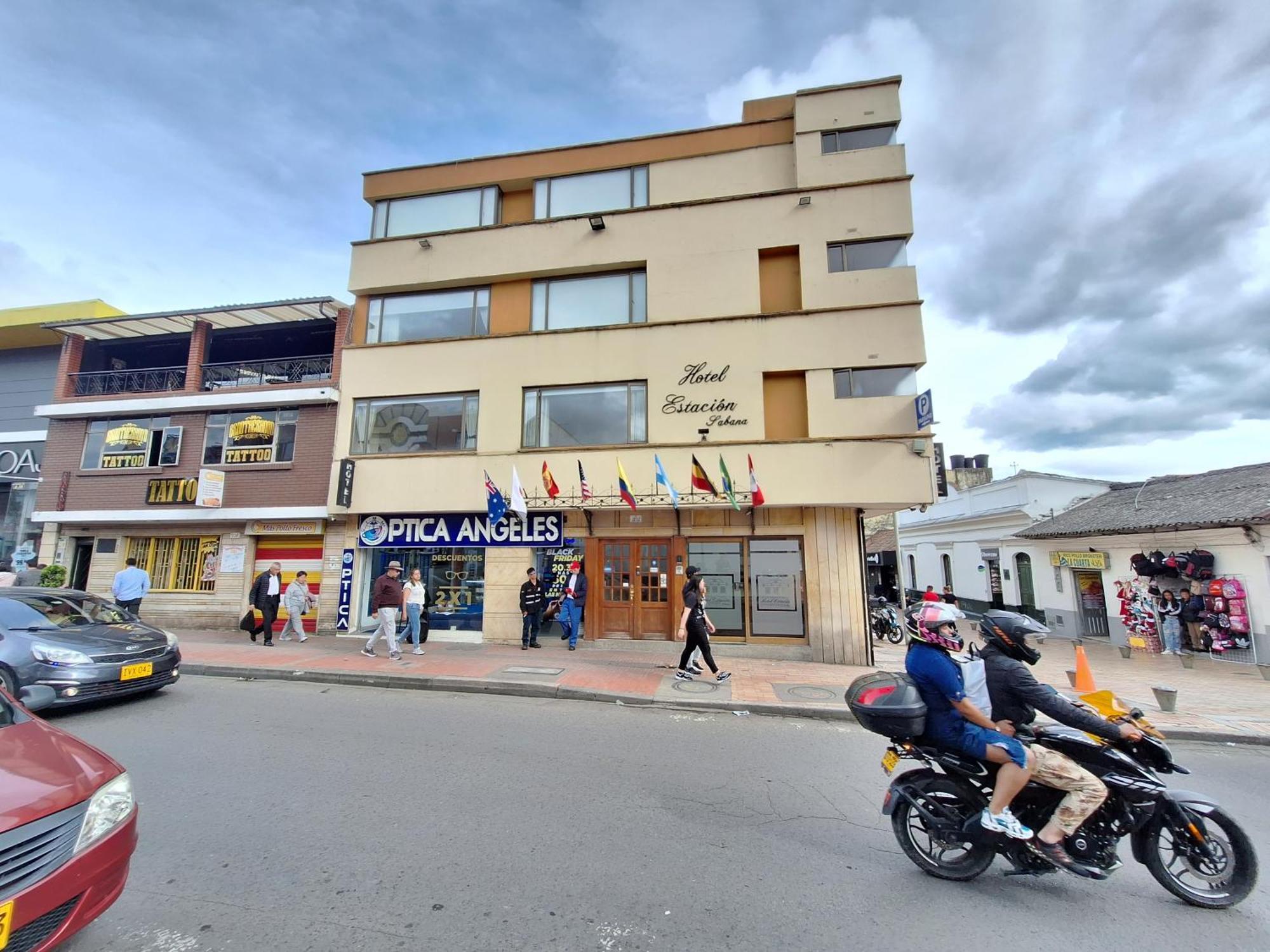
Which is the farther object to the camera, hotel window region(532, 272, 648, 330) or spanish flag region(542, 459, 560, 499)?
hotel window region(532, 272, 648, 330)

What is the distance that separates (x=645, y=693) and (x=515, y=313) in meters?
9.77

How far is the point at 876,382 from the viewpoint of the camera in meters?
11.9

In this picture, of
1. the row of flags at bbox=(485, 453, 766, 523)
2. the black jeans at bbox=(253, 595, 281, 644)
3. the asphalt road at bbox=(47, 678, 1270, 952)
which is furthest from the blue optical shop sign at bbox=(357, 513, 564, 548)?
the asphalt road at bbox=(47, 678, 1270, 952)

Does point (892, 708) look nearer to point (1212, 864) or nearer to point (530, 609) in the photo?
point (1212, 864)

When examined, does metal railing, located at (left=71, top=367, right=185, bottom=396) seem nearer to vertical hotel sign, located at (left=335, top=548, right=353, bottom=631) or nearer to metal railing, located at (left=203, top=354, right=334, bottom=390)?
metal railing, located at (left=203, top=354, right=334, bottom=390)

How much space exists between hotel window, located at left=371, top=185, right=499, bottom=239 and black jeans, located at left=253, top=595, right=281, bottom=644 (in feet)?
31.9

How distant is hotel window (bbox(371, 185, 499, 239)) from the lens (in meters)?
14.8

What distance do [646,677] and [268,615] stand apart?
8.69 metres

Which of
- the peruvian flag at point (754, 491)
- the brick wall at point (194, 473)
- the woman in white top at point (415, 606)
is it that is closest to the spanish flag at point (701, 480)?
the peruvian flag at point (754, 491)

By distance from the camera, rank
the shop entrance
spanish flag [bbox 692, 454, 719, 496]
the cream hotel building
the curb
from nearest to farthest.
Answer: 1. the curb
2. spanish flag [bbox 692, 454, 719, 496]
3. the cream hotel building
4. the shop entrance

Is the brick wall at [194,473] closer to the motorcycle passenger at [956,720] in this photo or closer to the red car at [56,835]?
the red car at [56,835]

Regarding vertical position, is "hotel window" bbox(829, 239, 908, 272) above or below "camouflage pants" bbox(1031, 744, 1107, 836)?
above

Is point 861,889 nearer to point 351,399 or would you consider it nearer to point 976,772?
point 976,772

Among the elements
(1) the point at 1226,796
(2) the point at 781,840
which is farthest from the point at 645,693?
(1) the point at 1226,796
